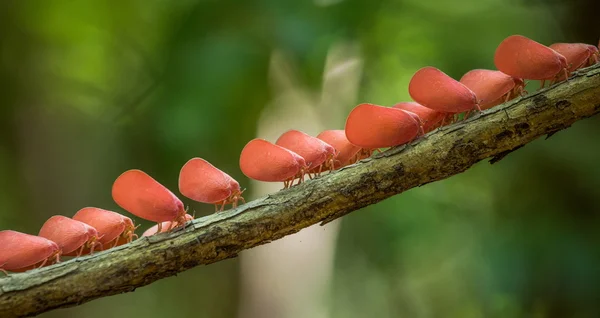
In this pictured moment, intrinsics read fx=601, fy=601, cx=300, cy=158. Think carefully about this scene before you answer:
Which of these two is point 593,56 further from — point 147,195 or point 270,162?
point 147,195

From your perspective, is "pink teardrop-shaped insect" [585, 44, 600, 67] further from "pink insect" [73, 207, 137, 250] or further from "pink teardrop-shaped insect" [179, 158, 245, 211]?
"pink insect" [73, 207, 137, 250]

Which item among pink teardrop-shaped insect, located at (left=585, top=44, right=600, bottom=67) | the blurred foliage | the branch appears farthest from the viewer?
the blurred foliage

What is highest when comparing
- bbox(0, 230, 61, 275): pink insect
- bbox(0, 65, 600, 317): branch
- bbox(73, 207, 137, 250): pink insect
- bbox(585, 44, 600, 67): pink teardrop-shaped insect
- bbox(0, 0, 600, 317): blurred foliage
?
bbox(0, 0, 600, 317): blurred foliage

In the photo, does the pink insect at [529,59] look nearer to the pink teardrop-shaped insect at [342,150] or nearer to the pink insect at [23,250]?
the pink teardrop-shaped insect at [342,150]

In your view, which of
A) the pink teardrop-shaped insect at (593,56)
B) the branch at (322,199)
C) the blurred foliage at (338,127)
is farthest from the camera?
the blurred foliage at (338,127)

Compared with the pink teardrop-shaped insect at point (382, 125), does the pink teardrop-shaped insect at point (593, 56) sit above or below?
above

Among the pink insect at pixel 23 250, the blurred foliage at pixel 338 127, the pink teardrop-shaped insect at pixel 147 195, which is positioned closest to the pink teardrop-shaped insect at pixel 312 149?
the pink teardrop-shaped insect at pixel 147 195

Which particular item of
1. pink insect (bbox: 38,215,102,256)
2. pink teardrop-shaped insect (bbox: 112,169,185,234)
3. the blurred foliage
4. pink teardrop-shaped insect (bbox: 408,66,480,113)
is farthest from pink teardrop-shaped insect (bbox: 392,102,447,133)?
the blurred foliage
